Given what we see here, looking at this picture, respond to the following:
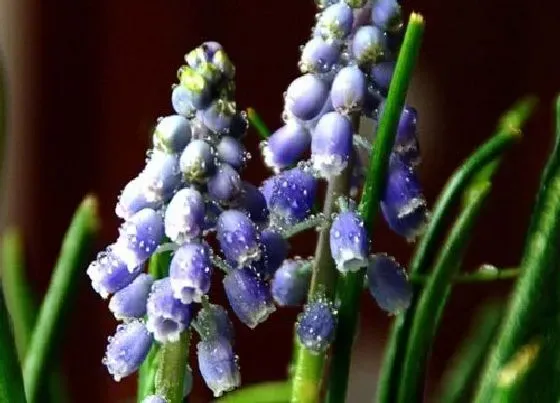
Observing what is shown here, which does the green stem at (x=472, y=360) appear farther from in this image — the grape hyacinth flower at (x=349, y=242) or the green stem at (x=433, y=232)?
the grape hyacinth flower at (x=349, y=242)

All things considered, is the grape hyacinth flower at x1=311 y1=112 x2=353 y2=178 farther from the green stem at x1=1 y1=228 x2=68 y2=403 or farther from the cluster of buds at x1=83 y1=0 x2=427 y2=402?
the green stem at x1=1 y1=228 x2=68 y2=403

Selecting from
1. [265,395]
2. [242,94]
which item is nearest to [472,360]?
[265,395]

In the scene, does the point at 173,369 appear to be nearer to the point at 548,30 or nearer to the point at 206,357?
the point at 206,357

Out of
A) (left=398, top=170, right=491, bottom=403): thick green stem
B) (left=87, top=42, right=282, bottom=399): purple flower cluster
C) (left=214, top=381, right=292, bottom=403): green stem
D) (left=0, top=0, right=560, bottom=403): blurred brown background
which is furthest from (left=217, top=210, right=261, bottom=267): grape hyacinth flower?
(left=0, top=0, right=560, bottom=403): blurred brown background

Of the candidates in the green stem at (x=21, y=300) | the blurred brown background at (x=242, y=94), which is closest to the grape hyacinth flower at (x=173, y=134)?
the green stem at (x=21, y=300)

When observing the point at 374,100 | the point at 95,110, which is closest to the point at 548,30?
the point at 95,110

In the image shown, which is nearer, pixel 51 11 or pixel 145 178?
pixel 145 178
